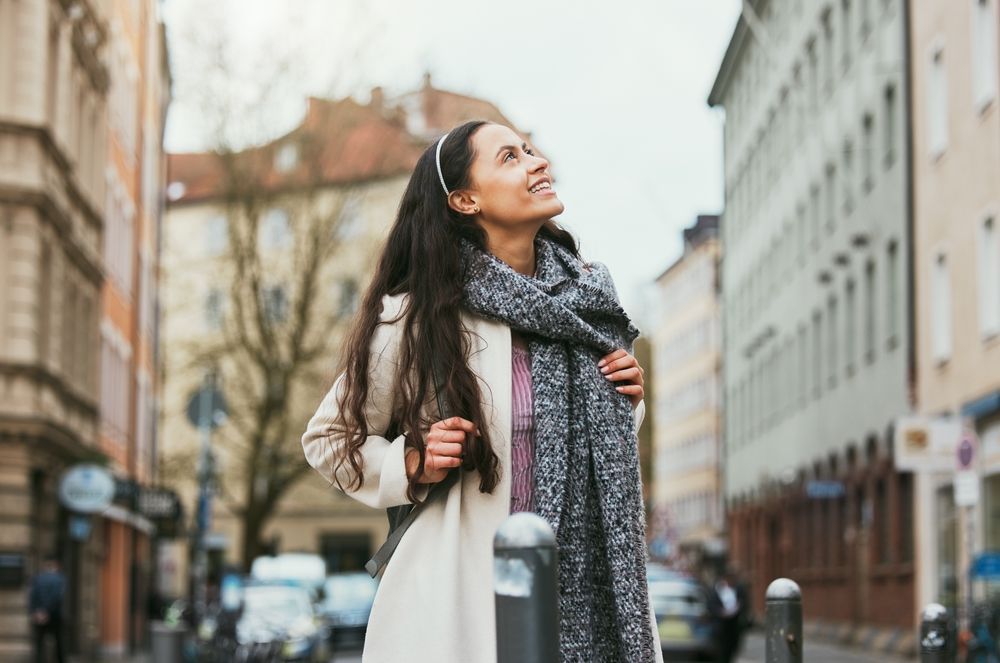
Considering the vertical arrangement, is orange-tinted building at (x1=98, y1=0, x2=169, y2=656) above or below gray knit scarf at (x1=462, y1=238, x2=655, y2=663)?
above

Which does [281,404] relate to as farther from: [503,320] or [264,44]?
[503,320]

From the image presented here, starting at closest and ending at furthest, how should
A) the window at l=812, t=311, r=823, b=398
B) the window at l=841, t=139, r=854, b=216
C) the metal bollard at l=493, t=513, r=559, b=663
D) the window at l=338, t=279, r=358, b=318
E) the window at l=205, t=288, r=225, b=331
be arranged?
1. the metal bollard at l=493, t=513, r=559, b=663
2. the window at l=841, t=139, r=854, b=216
3. the window at l=205, t=288, r=225, b=331
4. the window at l=338, t=279, r=358, b=318
5. the window at l=812, t=311, r=823, b=398

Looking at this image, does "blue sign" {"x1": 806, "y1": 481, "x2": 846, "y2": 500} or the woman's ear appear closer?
the woman's ear

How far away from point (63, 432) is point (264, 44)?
14.4 m

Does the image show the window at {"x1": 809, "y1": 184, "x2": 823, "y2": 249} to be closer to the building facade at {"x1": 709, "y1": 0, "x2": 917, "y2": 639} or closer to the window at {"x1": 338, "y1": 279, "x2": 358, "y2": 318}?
the building facade at {"x1": 709, "y1": 0, "x2": 917, "y2": 639}

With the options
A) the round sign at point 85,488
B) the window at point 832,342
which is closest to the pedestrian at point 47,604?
the round sign at point 85,488

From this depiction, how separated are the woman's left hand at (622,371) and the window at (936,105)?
28.3m

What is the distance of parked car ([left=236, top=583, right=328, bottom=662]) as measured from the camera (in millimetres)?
26625

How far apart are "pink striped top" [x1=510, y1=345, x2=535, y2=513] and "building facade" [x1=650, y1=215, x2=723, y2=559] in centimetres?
8726

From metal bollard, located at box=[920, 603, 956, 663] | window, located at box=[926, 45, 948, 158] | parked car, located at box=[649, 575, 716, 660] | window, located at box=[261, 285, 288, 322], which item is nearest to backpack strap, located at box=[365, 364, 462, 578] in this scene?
metal bollard, located at box=[920, 603, 956, 663]

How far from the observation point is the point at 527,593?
3439 mm

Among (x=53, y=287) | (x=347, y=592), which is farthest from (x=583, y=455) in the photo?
(x=347, y=592)

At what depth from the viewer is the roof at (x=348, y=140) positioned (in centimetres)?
4500

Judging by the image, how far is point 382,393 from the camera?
420 centimetres
